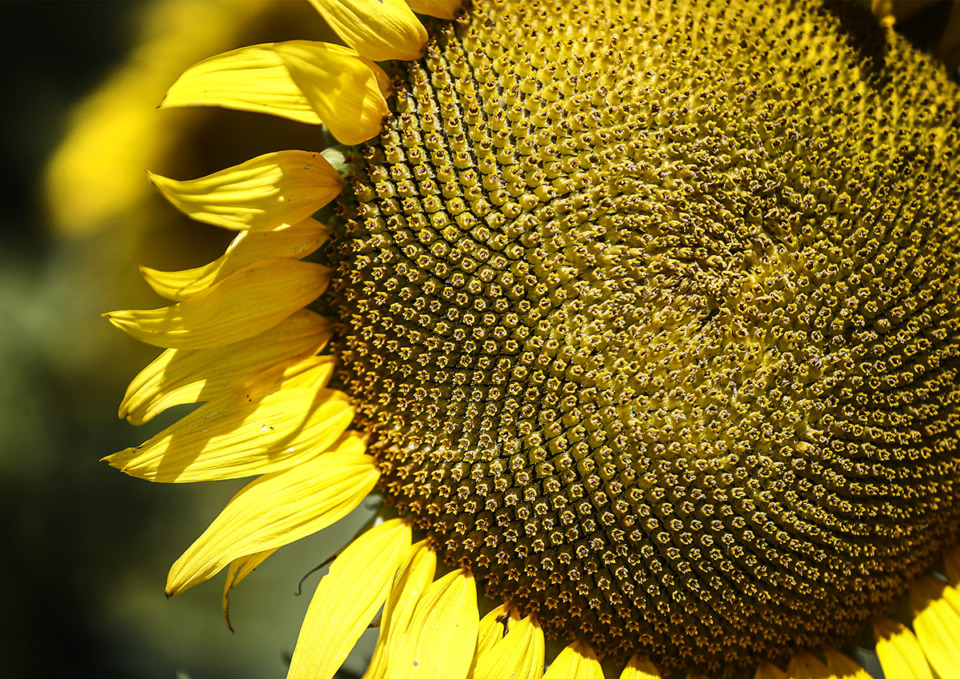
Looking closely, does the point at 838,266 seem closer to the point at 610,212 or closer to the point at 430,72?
the point at 610,212

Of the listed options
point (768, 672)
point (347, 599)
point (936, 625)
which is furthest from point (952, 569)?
point (347, 599)

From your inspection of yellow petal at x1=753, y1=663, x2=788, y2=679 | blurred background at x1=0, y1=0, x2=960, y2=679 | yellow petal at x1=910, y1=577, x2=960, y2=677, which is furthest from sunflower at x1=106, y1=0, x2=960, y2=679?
blurred background at x1=0, y1=0, x2=960, y2=679

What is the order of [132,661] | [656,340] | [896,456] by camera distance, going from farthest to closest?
[132,661]
[896,456]
[656,340]

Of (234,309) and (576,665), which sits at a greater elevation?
(234,309)

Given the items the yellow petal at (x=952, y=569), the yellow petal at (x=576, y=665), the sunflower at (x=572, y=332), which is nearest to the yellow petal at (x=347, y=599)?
the sunflower at (x=572, y=332)

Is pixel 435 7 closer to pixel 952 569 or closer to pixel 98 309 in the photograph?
pixel 98 309

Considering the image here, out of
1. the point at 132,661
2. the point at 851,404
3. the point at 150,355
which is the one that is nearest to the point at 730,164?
the point at 851,404
